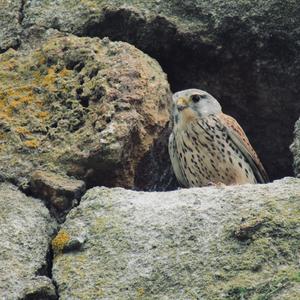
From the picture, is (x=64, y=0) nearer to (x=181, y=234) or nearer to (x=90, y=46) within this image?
(x=90, y=46)

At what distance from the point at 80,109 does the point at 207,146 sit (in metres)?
1.02

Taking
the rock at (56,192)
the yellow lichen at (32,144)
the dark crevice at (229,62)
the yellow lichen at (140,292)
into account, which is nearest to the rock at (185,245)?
the yellow lichen at (140,292)

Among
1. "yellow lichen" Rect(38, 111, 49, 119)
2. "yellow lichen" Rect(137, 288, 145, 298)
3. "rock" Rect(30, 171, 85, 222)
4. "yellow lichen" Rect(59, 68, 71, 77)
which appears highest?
"yellow lichen" Rect(59, 68, 71, 77)

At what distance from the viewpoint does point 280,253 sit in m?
5.08

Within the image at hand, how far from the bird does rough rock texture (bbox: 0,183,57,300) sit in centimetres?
144

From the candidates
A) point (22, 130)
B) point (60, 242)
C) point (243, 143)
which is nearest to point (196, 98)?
point (243, 143)

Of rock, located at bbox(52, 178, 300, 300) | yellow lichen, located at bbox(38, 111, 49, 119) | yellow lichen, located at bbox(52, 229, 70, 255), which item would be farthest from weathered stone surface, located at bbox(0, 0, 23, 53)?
yellow lichen, located at bbox(52, 229, 70, 255)

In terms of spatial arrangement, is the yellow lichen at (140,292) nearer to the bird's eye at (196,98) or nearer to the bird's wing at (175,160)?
the bird's wing at (175,160)

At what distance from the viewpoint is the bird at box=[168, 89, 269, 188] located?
700 centimetres

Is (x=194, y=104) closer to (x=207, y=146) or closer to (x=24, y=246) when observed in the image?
(x=207, y=146)

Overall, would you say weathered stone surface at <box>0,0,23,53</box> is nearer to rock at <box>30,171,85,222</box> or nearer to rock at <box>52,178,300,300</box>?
rock at <box>30,171,85,222</box>

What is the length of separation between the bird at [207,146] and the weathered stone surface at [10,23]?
129 cm

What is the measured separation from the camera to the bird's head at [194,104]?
23.1ft

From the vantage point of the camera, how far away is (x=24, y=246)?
5570 mm
